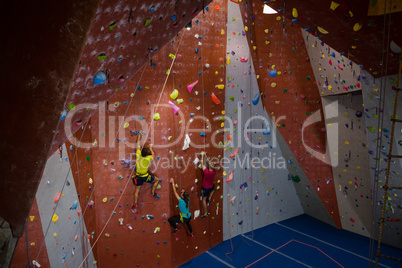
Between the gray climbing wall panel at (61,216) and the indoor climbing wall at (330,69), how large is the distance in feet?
13.2

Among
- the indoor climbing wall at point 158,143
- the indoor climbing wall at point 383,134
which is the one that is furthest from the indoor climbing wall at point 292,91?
the indoor climbing wall at point 383,134

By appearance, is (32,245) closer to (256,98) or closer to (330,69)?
(256,98)

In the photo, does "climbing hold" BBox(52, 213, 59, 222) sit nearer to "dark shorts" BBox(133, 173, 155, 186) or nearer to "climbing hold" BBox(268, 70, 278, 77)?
"dark shorts" BBox(133, 173, 155, 186)

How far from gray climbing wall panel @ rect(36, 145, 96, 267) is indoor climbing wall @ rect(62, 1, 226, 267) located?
0.23m

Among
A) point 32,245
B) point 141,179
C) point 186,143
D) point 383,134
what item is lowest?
point 32,245

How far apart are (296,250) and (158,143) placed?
10.5ft

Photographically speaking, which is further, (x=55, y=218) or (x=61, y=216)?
(x=61, y=216)

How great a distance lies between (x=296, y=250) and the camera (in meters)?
5.35

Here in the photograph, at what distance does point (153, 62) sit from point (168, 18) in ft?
7.34

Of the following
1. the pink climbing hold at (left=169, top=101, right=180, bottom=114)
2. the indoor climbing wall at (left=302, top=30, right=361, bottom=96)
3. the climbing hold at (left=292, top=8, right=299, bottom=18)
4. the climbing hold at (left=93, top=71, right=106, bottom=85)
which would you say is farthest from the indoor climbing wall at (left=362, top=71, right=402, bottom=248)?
the climbing hold at (left=93, top=71, right=106, bottom=85)

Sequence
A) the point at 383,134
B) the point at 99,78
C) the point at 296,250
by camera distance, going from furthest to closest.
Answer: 1. the point at 296,250
2. the point at 383,134
3. the point at 99,78

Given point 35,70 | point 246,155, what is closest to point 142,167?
point 246,155

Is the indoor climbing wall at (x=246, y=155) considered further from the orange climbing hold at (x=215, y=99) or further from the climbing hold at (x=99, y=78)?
the climbing hold at (x=99, y=78)

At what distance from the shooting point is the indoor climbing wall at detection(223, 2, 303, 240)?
210 inches
